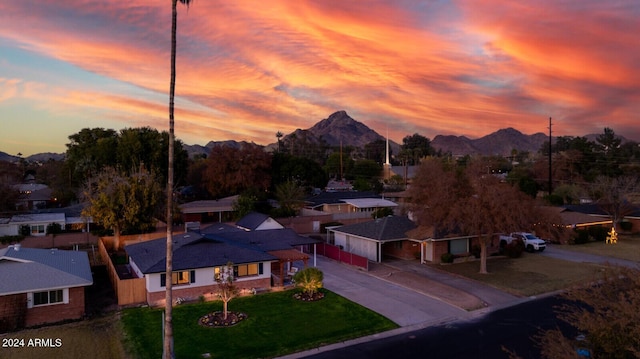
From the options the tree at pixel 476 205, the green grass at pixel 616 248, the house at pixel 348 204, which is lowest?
the green grass at pixel 616 248

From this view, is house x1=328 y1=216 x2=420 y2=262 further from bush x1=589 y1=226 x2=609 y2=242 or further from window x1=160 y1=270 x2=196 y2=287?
bush x1=589 y1=226 x2=609 y2=242

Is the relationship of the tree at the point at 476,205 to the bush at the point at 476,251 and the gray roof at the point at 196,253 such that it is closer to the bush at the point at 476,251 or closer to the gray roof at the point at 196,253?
the bush at the point at 476,251

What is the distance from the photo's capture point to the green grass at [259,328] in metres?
20.0

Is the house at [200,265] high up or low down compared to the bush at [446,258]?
up

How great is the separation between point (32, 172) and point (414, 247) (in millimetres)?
155536

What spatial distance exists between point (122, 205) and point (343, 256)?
2144 centimetres

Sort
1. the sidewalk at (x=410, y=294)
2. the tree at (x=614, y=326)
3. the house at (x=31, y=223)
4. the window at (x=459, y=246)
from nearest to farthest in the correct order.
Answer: the tree at (x=614, y=326)
the sidewalk at (x=410, y=294)
the window at (x=459, y=246)
the house at (x=31, y=223)

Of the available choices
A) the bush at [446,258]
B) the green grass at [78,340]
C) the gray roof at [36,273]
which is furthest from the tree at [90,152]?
the bush at [446,258]

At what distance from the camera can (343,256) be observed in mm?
37938

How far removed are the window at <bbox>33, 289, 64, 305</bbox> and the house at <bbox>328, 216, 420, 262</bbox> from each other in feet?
76.8

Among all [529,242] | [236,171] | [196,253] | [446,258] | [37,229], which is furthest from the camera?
[236,171]

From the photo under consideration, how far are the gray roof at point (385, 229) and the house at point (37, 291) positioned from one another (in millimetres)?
22436

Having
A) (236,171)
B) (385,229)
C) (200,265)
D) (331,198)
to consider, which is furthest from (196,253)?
(236,171)

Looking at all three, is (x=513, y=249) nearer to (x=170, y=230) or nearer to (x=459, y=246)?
(x=459, y=246)
